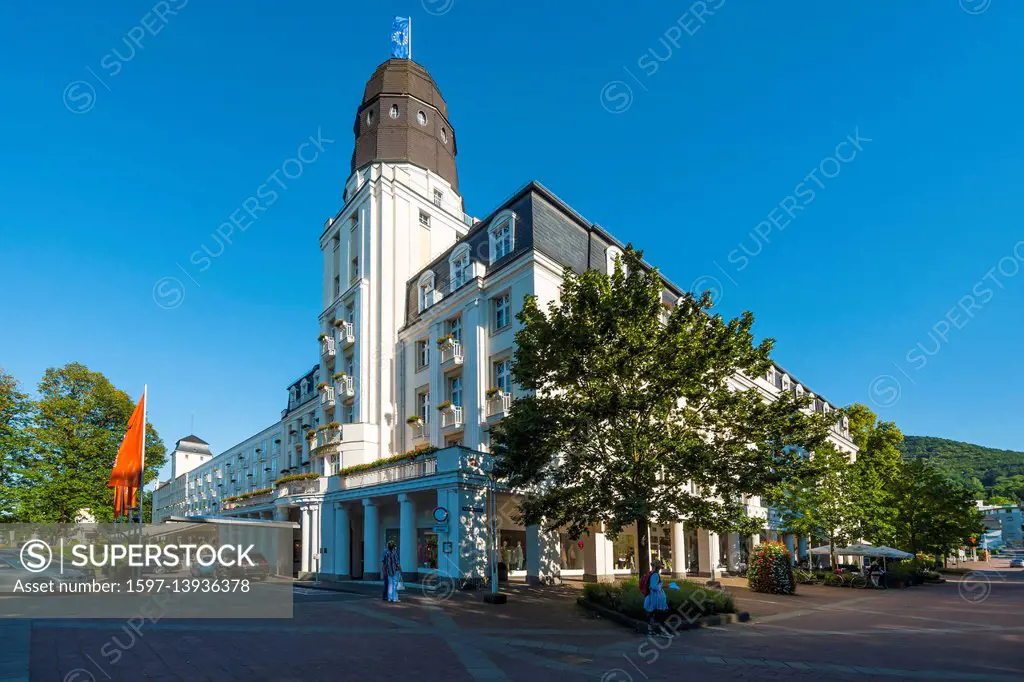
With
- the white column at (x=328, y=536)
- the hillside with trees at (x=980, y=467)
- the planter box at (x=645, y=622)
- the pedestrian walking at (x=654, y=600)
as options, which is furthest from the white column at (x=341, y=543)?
the hillside with trees at (x=980, y=467)

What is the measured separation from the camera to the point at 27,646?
12273 mm

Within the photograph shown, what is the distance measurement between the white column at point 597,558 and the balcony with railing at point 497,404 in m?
6.19

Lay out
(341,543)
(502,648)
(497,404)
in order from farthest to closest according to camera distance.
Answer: (341,543) < (497,404) < (502,648)

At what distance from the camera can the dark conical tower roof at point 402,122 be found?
40500 millimetres

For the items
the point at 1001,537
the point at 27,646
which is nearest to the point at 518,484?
the point at 27,646

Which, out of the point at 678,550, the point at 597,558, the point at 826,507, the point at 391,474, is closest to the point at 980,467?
the point at 826,507

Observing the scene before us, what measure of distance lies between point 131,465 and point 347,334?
17085 mm

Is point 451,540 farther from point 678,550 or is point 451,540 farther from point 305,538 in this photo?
point 678,550

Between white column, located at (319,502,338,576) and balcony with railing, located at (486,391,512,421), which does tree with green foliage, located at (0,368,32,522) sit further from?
balcony with railing, located at (486,391,512,421)

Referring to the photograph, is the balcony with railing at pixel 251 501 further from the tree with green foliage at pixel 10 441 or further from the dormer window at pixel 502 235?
the dormer window at pixel 502 235

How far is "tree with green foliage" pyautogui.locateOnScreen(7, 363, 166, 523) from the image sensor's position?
121 ft

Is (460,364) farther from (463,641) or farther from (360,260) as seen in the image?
(463,641)

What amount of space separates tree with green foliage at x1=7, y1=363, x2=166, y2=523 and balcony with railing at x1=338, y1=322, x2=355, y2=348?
16.1 metres

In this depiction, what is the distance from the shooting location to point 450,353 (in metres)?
31.5
